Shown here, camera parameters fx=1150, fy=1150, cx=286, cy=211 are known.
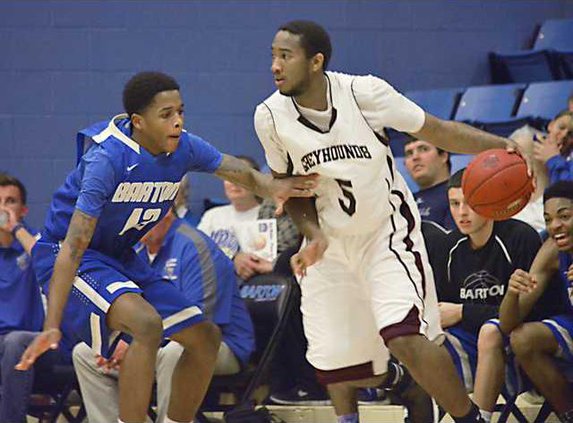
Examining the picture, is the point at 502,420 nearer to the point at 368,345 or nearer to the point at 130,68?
the point at 368,345

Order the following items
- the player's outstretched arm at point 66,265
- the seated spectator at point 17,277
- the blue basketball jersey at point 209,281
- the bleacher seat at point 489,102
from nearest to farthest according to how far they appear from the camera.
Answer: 1. the player's outstretched arm at point 66,265
2. the blue basketball jersey at point 209,281
3. the seated spectator at point 17,277
4. the bleacher seat at point 489,102

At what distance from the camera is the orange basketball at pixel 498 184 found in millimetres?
4816

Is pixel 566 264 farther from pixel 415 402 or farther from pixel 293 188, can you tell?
pixel 293 188

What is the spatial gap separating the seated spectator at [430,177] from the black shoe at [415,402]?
135cm

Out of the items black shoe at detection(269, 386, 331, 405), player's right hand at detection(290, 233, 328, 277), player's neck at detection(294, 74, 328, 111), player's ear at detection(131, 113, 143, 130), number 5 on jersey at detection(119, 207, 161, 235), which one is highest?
player's neck at detection(294, 74, 328, 111)

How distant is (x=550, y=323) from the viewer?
543cm

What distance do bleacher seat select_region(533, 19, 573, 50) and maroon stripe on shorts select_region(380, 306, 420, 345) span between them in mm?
5304

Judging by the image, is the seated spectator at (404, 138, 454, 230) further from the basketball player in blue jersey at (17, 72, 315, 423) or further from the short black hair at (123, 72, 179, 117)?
the short black hair at (123, 72, 179, 117)

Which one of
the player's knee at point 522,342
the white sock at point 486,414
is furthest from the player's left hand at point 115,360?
the player's knee at point 522,342

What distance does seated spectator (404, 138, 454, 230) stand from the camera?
6.70 m

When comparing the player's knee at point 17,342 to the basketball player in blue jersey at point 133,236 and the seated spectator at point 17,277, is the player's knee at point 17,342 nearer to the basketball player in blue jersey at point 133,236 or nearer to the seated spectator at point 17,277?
the seated spectator at point 17,277

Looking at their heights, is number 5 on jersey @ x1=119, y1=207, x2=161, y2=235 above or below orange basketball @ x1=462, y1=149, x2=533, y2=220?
below

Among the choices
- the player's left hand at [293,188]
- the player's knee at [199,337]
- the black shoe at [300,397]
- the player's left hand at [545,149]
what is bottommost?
the black shoe at [300,397]

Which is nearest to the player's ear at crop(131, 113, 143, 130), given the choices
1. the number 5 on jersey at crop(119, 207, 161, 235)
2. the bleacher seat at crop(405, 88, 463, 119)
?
the number 5 on jersey at crop(119, 207, 161, 235)
